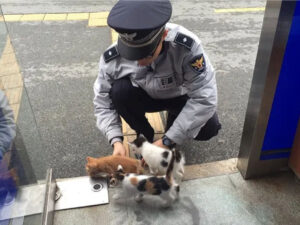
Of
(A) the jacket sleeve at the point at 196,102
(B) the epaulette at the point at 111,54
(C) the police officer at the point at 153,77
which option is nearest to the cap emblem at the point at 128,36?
(C) the police officer at the point at 153,77

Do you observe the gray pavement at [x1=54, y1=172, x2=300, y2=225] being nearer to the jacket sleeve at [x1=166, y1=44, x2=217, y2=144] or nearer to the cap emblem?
the jacket sleeve at [x1=166, y1=44, x2=217, y2=144]

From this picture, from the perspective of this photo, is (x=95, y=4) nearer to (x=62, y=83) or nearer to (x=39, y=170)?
(x=62, y=83)

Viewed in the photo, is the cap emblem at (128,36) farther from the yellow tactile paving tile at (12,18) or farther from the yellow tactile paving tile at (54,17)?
the yellow tactile paving tile at (12,18)

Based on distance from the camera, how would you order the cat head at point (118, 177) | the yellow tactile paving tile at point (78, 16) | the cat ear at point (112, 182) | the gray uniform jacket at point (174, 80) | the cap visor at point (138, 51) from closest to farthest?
the cap visor at point (138, 51)
the cat head at point (118, 177)
the gray uniform jacket at point (174, 80)
the cat ear at point (112, 182)
the yellow tactile paving tile at point (78, 16)

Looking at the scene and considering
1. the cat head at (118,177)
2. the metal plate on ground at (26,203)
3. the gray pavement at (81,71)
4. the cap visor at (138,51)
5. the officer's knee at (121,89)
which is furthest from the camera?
the gray pavement at (81,71)

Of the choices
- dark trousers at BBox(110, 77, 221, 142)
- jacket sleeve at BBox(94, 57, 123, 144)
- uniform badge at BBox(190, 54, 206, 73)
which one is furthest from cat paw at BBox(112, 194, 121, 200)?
uniform badge at BBox(190, 54, 206, 73)

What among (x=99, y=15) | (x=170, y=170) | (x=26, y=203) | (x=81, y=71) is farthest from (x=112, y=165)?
(x=99, y=15)

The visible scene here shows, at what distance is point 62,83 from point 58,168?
1.37m

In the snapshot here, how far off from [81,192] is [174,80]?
35.7 inches

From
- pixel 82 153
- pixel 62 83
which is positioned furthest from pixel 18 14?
pixel 82 153

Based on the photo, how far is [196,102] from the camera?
2.05 meters

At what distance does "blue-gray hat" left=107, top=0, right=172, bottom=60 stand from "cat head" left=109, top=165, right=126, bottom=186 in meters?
0.64

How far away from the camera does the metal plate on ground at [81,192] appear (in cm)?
197

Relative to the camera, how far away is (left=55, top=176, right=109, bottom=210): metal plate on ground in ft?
6.46
